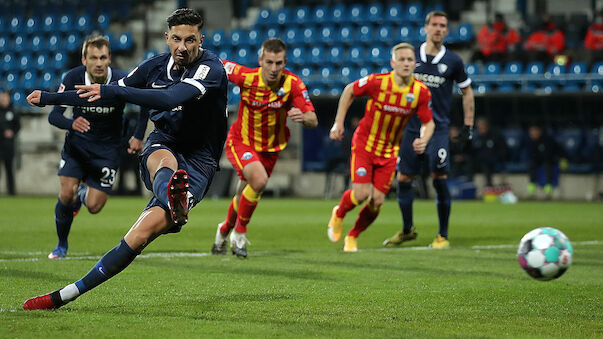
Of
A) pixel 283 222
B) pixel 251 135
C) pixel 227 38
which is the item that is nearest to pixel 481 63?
pixel 227 38

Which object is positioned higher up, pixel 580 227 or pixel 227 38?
pixel 227 38

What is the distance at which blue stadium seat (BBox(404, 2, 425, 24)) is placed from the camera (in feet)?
76.0

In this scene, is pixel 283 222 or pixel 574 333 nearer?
pixel 574 333

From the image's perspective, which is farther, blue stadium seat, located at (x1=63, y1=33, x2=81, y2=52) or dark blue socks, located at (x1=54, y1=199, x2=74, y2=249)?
blue stadium seat, located at (x1=63, y1=33, x2=81, y2=52)

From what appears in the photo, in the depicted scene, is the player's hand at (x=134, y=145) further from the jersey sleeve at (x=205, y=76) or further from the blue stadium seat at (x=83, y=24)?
the blue stadium seat at (x=83, y=24)

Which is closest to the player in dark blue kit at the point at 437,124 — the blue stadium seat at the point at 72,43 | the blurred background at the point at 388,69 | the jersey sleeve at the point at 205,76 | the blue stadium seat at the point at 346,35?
the jersey sleeve at the point at 205,76

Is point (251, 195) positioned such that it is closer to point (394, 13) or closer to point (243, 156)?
point (243, 156)

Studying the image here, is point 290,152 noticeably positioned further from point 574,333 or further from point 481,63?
point 574,333

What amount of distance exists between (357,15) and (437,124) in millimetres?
14425

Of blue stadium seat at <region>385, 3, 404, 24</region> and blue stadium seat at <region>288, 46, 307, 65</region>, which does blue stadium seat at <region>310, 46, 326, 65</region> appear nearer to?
blue stadium seat at <region>288, 46, 307, 65</region>

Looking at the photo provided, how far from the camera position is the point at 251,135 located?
354 inches

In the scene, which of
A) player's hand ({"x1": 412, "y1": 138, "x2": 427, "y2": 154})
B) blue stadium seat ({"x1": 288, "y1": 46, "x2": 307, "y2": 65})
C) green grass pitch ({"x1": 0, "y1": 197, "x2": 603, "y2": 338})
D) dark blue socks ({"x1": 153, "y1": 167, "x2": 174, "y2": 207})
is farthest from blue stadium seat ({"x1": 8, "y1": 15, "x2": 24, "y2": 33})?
dark blue socks ({"x1": 153, "y1": 167, "x2": 174, "y2": 207})

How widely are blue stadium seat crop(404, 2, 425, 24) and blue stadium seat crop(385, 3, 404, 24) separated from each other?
20cm

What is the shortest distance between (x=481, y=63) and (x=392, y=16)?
2949 millimetres
